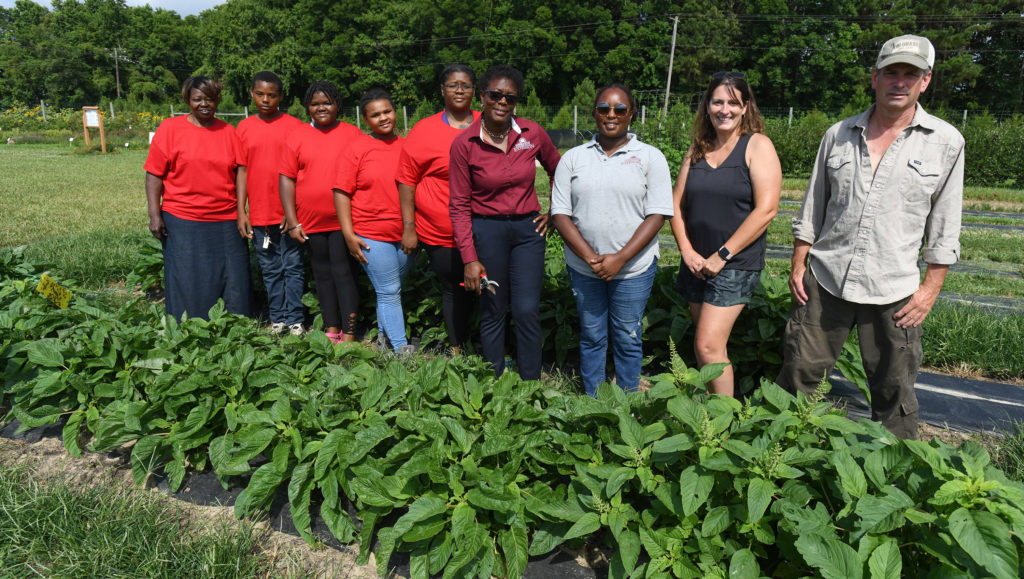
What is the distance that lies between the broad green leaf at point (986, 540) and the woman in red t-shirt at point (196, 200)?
415 cm

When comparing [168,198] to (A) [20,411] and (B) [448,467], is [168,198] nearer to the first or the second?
(A) [20,411]

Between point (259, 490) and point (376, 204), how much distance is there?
196cm

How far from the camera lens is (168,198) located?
4.04 meters

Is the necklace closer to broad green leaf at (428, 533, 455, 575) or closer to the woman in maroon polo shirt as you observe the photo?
the woman in maroon polo shirt

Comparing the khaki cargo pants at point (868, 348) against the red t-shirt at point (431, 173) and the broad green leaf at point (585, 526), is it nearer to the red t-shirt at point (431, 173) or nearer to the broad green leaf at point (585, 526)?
the broad green leaf at point (585, 526)

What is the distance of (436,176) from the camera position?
3479 mm

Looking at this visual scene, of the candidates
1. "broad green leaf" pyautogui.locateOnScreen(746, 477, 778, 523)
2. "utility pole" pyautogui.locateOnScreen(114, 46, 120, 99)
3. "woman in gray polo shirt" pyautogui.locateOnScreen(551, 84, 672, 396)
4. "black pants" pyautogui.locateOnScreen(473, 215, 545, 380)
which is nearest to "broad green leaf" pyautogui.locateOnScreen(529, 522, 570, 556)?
"broad green leaf" pyautogui.locateOnScreen(746, 477, 778, 523)

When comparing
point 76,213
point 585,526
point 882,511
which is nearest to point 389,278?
point 585,526

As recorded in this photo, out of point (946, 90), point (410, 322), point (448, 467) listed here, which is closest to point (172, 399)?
point (448, 467)

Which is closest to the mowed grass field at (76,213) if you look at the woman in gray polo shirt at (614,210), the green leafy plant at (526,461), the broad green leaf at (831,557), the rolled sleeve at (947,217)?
the green leafy plant at (526,461)

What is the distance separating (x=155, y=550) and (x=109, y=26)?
7972 cm

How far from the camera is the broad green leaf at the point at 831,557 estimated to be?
148 centimetres

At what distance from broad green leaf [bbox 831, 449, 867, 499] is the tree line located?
31664mm

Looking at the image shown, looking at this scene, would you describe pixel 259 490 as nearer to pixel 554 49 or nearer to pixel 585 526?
pixel 585 526
